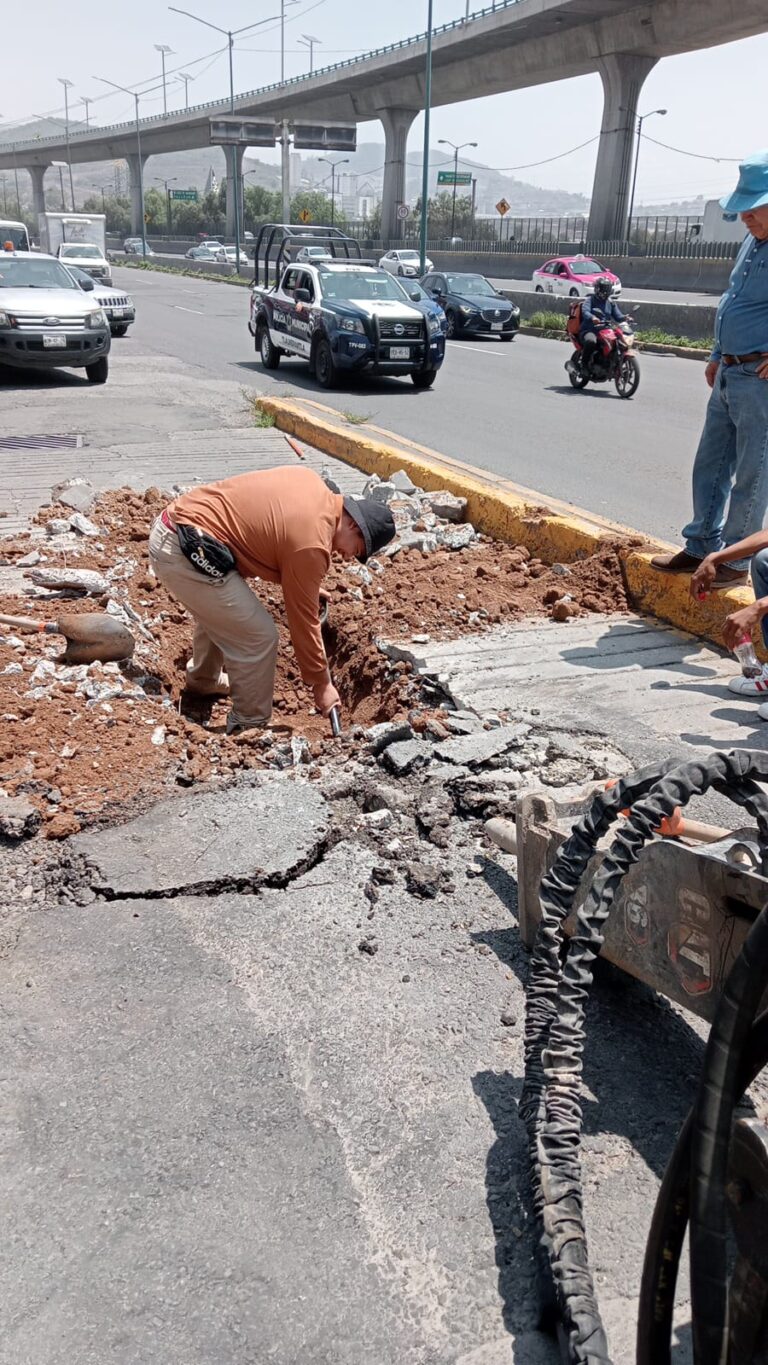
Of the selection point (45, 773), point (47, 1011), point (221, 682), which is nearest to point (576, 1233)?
point (47, 1011)

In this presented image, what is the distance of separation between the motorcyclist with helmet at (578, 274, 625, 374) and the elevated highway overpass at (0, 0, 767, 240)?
28549 millimetres

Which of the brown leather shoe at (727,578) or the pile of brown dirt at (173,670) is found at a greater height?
the brown leather shoe at (727,578)

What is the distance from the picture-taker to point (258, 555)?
4906 millimetres

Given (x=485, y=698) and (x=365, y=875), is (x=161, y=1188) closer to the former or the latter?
(x=365, y=875)

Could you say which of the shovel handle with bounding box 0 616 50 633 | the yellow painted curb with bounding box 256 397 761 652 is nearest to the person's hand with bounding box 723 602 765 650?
the yellow painted curb with bounding box 256 397 761 652

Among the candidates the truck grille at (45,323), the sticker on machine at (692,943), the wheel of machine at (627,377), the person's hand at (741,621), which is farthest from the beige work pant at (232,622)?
the wheel of machine at (627,377)

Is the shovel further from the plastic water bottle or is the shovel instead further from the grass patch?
the grass patch

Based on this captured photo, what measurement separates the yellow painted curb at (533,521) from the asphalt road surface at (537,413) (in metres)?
0.87

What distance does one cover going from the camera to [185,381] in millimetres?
15656

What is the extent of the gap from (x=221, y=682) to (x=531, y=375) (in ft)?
44.9

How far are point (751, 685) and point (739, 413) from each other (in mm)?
1480

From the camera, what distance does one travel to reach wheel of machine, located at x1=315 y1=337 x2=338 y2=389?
52.0 feet

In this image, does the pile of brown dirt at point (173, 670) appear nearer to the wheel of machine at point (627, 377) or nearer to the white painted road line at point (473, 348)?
the wheel of machine at point (627, 377)

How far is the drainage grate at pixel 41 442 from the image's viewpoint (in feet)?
33.7
